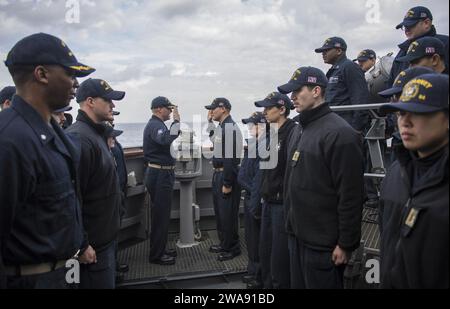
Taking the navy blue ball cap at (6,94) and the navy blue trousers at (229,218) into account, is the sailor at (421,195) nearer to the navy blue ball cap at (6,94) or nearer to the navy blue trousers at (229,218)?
the navy blue trousers at (229,218)

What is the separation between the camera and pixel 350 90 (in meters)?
4.35

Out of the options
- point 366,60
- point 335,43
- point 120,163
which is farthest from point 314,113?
point 366,60

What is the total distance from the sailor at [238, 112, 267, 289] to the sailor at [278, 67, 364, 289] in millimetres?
1258

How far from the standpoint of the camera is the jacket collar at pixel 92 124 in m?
2.91

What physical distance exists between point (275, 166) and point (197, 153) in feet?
7.33

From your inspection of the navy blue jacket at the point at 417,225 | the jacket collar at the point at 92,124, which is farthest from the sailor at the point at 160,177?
the navy blue jacket at the point at 417,225

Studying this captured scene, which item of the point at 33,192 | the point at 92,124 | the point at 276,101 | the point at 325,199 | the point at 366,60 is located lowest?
the point at 325,199

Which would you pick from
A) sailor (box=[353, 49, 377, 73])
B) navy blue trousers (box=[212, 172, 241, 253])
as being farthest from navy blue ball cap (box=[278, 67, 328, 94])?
sailor (box=[353, 49, 377, 73])

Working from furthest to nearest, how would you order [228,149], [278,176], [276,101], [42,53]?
[228,149], [276,101], [278,176], [42,53]

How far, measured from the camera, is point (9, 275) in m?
1.81

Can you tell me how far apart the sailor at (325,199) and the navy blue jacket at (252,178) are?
1.23m

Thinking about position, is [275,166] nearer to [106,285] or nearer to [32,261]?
[106,285]

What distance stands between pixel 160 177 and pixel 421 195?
3774 mm
